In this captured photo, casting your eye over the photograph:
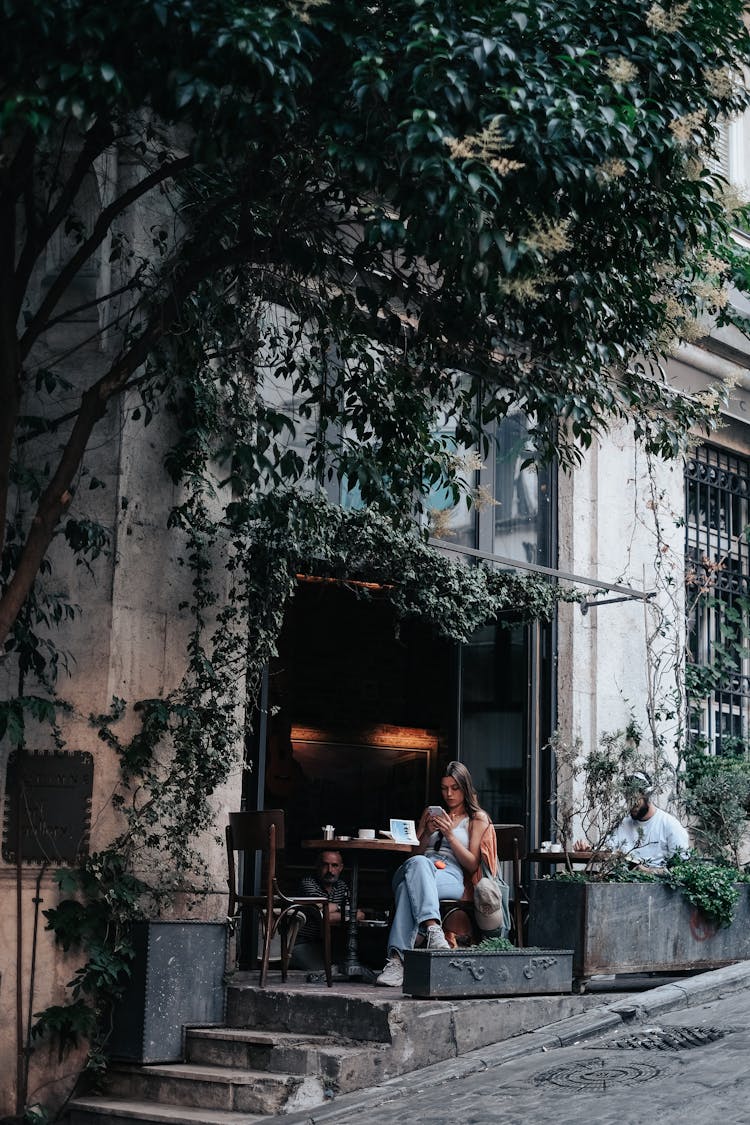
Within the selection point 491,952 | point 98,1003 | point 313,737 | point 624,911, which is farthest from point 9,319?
point 313,737

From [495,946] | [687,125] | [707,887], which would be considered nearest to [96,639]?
[495,946]

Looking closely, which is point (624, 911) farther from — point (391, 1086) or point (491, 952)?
point (391, 1086)

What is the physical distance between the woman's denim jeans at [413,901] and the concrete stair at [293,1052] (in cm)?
46

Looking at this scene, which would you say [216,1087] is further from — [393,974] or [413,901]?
[413,901]

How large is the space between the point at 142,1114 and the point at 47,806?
76.8 inches

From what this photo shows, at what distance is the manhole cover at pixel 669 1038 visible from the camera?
324 inches

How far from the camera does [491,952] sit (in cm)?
877

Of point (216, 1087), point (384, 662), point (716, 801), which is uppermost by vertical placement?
point (384, 662)

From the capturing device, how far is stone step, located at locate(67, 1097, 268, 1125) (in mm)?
7793

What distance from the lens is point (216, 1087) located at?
26.6ft

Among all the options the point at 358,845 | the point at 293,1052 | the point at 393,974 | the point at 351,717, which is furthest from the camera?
the point at 351,717

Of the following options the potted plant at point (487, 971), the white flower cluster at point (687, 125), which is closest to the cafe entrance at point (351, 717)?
the potted plant at point (487, 971)

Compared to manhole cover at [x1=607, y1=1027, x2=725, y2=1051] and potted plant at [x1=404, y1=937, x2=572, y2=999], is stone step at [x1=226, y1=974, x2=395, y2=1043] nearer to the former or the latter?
potted plant at [x1=404, y1=937, x2=572, y2=999]

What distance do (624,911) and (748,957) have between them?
155cm
